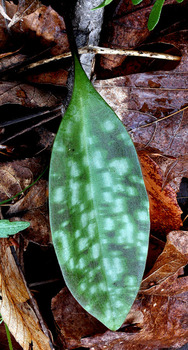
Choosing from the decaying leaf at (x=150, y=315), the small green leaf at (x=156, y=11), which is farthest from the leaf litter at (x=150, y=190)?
the small green leaf at (x=156, y=11)

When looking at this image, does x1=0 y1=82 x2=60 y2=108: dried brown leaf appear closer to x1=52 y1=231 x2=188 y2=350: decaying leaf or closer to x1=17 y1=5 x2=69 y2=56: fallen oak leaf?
x1=17 y1=5 x2=69 y2=56: fallen oak leaf

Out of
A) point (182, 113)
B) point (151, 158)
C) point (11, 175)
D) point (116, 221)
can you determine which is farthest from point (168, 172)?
point (11, 175)

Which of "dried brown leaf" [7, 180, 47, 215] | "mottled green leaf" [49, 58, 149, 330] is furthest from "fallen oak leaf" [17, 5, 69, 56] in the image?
"dried brown leaf" [7, 180, 47, 215]

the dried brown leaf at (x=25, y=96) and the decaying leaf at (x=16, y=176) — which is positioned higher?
the dried brown leaf at (x=25, y=96)

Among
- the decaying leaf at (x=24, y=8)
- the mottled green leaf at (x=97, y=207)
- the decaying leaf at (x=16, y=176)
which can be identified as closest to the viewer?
the mottled green leaf at (x=97, y=207)

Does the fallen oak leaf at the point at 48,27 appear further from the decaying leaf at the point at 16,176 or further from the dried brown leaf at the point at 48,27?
the decaying leaf at the point at 16,176

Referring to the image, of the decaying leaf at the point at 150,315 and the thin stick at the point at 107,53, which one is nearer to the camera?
the thin stick at the point at 107,53

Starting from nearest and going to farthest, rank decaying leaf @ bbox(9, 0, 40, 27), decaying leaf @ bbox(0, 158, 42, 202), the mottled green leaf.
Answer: the mottled green leaf
decaying leaf @ bbox(9, 0, 40, 27)
decaying leaf @ bbox(0, 158, 42, 202)

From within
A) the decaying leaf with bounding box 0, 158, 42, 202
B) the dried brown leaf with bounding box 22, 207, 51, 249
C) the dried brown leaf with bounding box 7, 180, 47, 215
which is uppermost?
the decaying leaf with bounding box 0, 158, 42, 202
